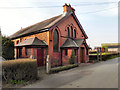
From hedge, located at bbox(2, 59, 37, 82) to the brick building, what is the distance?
14.5 ft

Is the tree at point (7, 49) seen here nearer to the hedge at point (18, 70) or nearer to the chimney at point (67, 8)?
the hedge at point (18, 70)

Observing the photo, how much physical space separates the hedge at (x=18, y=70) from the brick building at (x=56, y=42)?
442cm

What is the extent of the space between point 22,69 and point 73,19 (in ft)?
41.6

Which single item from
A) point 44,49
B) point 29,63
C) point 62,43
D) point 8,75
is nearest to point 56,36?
point 62,43

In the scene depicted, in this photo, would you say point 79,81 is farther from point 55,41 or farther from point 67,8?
point 67,8

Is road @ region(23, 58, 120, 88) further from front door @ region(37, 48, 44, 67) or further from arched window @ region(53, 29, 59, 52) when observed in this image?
arched window @ region(53, 29, 59, 52)

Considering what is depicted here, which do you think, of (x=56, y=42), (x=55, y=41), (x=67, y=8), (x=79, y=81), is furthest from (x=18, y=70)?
(x=67, y=8)

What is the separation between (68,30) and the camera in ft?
48.1

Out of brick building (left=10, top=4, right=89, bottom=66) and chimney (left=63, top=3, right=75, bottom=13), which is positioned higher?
chimney (left=63, top=3, right=75, bottom=13)

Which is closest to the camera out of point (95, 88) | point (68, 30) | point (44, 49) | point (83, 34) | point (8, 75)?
point (95, 88)

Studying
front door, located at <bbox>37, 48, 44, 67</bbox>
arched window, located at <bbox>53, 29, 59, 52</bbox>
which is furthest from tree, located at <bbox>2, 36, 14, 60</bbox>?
arched window, located at <bbox>53, 29, 59, 52</bbox>

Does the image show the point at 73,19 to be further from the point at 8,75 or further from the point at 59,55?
the point at 8,75

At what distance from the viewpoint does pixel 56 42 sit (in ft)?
→ 40.8

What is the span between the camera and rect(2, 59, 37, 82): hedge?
5371mm
